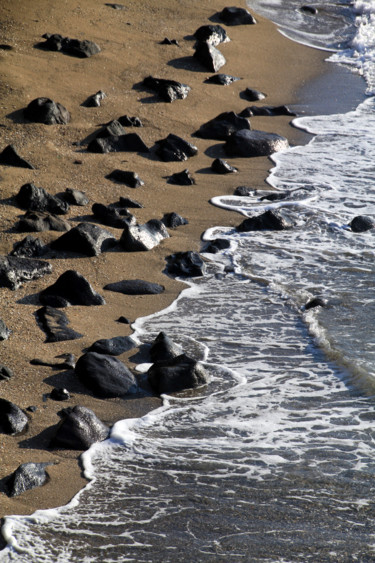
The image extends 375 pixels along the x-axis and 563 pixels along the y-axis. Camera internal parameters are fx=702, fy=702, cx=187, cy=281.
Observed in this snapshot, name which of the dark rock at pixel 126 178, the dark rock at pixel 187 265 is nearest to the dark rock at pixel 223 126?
the dark rock at pixel 126 178

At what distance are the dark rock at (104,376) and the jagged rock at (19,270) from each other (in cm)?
132

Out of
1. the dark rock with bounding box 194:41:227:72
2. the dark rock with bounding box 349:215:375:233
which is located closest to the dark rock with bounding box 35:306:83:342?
the dark rock with bounding box 349:215:375:233

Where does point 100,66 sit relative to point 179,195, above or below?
above

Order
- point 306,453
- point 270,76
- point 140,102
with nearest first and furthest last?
point 306,453 → point 140,102 → point 270,76

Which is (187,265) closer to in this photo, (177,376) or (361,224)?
(177,376)

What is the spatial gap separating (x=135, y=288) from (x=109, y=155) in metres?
2.92

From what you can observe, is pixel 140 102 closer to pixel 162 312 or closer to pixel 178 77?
pixel 178 77

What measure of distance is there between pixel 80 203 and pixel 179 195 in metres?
1.22

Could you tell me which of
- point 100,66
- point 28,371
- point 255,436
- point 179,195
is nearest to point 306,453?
point 255,436

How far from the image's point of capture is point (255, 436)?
13.6ft

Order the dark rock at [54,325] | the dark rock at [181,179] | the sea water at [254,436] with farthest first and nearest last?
1. the dark rock at [181,179]
2. the dark rock at [54,325]
3. the sea water at [254,436]

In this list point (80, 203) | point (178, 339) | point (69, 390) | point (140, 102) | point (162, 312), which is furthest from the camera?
point (140, 102)

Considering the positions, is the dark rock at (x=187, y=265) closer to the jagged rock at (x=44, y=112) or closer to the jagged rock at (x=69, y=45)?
the jagged rock at (x=44, y=112)

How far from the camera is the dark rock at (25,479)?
11.6 ft
